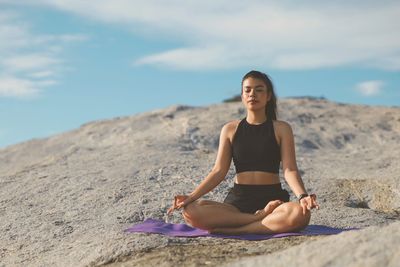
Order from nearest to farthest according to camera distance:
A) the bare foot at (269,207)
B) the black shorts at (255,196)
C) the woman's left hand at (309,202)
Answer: the woman's left hand at (309,202) < the bare foot at (269,207) < the black shorts at (255,196)

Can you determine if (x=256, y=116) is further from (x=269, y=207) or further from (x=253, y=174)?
(x=269, y=207)

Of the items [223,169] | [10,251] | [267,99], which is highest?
[267,99]

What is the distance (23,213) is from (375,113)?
376 inches

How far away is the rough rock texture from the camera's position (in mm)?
4617

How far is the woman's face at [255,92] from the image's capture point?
5.69 metres

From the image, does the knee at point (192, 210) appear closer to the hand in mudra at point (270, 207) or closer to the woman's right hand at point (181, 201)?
the woman's right hand at point (181, 201)

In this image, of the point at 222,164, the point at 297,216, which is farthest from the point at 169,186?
the point at 297,216

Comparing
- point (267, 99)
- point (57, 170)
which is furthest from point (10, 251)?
point (57, 170)

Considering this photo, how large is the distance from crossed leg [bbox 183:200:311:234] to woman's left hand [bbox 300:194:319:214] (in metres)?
0.16

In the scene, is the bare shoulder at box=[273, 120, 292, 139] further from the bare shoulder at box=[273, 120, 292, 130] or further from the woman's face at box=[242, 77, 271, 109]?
the woman's face at box=[242, 77, 271, 109]

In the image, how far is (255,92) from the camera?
5688mm

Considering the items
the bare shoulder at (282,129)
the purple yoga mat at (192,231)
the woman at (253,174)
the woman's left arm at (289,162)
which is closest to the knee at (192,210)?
the woman at (253,174)

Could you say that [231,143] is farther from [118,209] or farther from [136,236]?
[118,209]

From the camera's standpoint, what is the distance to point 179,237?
5.34m
